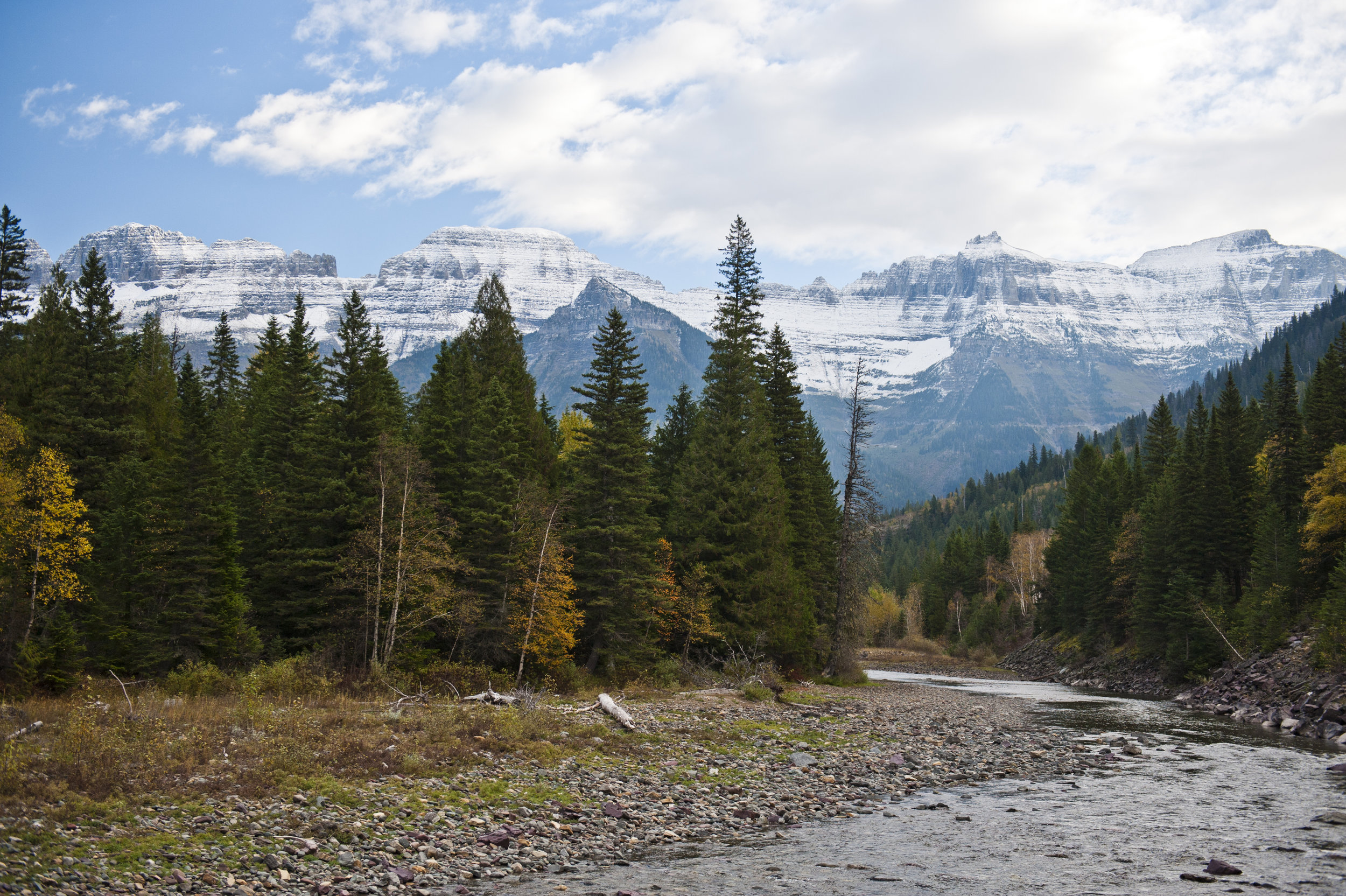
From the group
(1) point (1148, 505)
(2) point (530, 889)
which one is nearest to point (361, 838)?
(2) point (530, 889)

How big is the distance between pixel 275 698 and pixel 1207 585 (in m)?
64.3

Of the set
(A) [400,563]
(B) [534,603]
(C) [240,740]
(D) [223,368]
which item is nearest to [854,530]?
(B) [534,603]

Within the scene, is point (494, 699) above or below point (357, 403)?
below

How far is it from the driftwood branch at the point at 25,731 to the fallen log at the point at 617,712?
1561 centimetres

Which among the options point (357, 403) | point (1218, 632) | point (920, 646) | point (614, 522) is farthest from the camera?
point (920, 646)

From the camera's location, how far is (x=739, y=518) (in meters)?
47.3

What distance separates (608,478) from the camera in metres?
43.6

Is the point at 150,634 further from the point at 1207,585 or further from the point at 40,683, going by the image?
the point at 1207,585

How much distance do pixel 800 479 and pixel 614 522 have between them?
1839cm

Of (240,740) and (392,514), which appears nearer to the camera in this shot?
(240,740)

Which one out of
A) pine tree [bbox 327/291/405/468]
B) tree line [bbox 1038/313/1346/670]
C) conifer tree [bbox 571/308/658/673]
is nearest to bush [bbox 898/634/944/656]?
tree line [bbox 1038/313/1346/670]

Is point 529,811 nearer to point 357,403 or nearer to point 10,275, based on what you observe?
point 357,403

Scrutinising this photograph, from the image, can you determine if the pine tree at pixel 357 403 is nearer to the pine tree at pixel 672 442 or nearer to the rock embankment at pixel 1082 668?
the pine tree at pixel 672 442

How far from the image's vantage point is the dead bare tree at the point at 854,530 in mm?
51438
